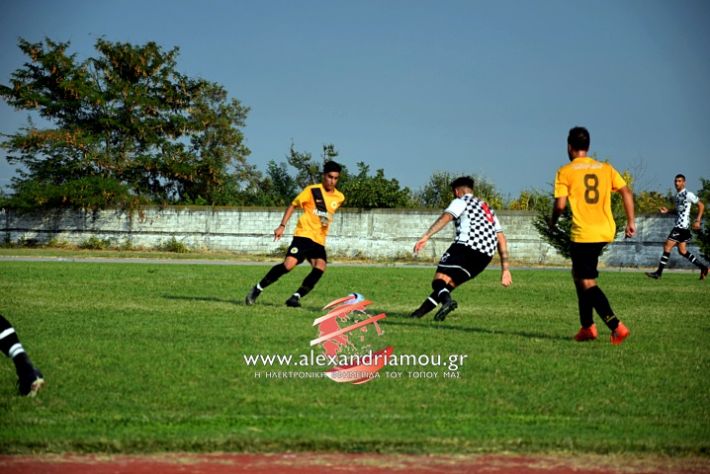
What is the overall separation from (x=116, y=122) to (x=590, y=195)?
36.7 metres

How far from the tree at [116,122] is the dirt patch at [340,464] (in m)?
36.7

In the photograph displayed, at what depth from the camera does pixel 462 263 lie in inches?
471

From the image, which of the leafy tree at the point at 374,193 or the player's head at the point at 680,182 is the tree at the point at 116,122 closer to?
the leafy tree at the point at 374,193

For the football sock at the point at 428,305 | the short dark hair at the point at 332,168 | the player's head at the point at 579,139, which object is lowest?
the football sock at the point at 428,305

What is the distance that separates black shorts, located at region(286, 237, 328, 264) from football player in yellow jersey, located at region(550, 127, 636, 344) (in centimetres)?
466

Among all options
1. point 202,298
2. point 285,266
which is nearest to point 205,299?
point 202,298

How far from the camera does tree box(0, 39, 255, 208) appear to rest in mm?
42219

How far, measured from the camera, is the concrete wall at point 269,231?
36094 mm

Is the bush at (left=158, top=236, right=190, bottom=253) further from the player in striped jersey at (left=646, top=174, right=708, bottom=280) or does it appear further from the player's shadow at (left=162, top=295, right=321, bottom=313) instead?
the player's shadow at (left=162, top=295, right=321, bottom=313)

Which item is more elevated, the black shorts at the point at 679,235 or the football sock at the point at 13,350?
the black shorts at the point at 679,235

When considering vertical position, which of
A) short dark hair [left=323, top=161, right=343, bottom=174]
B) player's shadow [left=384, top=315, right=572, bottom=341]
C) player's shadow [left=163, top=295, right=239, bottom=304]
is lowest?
player's shadow [left=163, top=295, right=239, bottom=304]

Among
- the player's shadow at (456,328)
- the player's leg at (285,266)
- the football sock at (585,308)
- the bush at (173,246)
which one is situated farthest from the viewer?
the bush at (173,246)

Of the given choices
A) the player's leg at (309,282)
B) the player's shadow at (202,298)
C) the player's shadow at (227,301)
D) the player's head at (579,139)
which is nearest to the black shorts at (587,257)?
the player's head at (579,139)

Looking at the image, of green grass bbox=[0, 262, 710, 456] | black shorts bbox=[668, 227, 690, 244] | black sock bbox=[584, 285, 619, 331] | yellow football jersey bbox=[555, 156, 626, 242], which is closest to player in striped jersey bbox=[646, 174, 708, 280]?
black shorts bbox=[668, 227, 690, 244]
